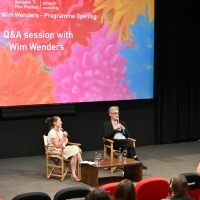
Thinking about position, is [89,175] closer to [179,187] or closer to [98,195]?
[179,187]

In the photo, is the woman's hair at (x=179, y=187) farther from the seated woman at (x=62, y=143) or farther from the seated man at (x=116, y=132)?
the seated man at (x=116, y=132)

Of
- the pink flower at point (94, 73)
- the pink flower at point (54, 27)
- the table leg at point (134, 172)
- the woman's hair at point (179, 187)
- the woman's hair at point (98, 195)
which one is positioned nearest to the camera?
the woman's hair at point (98, 195)

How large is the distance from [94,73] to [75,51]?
56 centimetres

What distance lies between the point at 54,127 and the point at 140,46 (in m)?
3.05

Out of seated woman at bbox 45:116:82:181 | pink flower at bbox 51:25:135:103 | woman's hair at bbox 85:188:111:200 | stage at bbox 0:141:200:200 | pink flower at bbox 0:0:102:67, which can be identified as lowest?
stage at bbox 0:141:200:200

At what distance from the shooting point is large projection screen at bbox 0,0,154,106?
32.2ft

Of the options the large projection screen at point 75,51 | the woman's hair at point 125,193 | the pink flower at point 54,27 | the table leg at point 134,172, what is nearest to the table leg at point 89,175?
the table leg at point 134,172

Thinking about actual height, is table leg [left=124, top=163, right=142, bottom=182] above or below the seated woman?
below

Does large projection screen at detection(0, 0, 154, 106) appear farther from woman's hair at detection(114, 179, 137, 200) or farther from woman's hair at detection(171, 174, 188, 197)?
woman's hair at detection(114, 179, 137, 200)

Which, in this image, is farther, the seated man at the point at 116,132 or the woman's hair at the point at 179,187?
the seated man at the point at 116,132

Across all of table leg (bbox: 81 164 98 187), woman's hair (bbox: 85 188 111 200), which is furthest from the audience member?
table leg (bbox: 81 164 98 187)

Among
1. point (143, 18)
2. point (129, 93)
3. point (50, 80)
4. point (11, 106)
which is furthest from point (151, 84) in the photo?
point (11, 106)

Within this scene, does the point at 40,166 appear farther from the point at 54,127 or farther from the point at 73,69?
the point at 73,69

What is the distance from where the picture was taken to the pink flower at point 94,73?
10.4m
